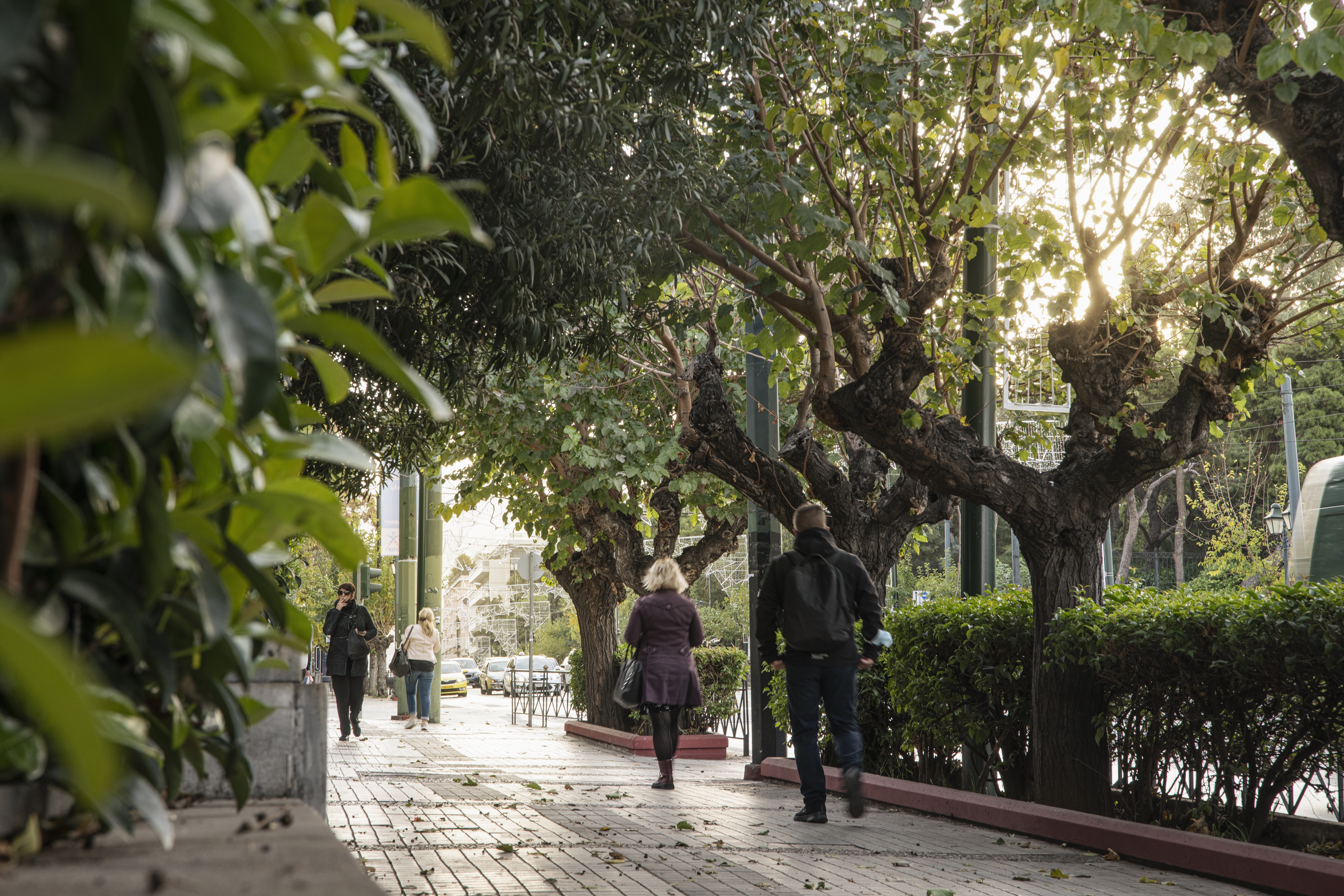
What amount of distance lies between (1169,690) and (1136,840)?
96 cm

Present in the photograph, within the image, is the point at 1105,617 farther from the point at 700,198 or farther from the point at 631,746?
the point at 631,746

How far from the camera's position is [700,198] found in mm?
7566

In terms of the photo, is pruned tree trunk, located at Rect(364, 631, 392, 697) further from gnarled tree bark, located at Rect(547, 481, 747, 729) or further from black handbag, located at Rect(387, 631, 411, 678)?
gnarled tree bark, located at Rect(547, 481, 747, 729)

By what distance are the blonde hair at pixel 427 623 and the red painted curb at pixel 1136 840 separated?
1060 centimetres

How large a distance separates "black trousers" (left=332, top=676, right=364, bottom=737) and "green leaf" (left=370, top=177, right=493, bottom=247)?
49.4 feet

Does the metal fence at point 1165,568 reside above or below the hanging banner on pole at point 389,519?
below

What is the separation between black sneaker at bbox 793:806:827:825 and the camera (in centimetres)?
805

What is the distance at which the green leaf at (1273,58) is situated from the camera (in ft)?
17.8

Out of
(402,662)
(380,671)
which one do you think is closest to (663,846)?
(402,662)

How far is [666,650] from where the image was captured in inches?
426

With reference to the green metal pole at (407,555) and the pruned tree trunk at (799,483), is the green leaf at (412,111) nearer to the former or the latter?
the pruned tree trunk at (799,483)

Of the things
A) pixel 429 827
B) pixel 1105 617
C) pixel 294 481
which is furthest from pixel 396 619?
pixel 294 481

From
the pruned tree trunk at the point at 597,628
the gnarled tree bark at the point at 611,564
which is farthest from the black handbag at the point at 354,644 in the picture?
the pruned tree trunk at the point at 597,628

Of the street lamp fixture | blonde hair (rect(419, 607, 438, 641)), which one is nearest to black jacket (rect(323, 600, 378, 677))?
blonde hair (rect(419, 607, 438, 641))
